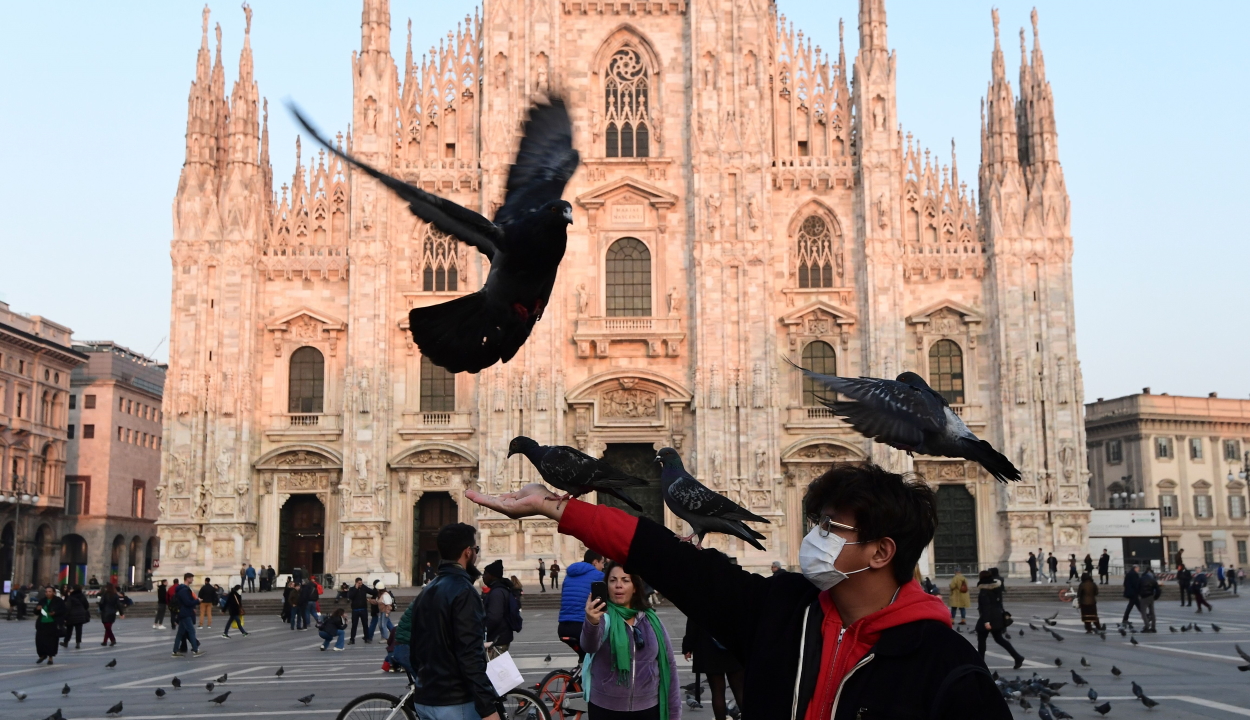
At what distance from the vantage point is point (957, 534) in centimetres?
3766

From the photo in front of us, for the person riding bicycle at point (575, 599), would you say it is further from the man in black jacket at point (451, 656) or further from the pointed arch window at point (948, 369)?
the pointed arch window at point (948, 369)

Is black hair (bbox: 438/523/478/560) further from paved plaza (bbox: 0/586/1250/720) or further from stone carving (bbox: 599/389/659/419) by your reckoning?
stone carving (bbox: 599/389/659/419)

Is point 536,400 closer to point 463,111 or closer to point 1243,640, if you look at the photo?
point 463,111

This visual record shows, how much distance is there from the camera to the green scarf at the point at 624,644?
6641 millimetres

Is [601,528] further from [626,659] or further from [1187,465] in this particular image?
[1187,465]

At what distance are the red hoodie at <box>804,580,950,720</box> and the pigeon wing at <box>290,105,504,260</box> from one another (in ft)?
5.64

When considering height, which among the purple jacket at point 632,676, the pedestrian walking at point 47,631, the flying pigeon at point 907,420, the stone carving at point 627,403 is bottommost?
the pedestrian walking at point 47,631

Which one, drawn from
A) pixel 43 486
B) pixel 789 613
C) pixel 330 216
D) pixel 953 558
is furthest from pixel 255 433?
pixel 789 613

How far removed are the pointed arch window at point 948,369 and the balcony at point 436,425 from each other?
14623 mm

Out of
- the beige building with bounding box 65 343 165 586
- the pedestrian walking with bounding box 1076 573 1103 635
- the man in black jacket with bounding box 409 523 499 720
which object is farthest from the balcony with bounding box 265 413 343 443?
the man in black jacket with bounding box 409 523 499 720

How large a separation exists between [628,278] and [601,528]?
116 feet

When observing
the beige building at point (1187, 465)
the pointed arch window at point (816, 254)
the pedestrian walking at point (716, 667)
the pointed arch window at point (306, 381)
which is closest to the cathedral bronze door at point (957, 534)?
the pointed arch window at point (816, 254)

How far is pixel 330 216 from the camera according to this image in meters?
38.8

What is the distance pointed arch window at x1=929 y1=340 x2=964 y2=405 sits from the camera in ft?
125
